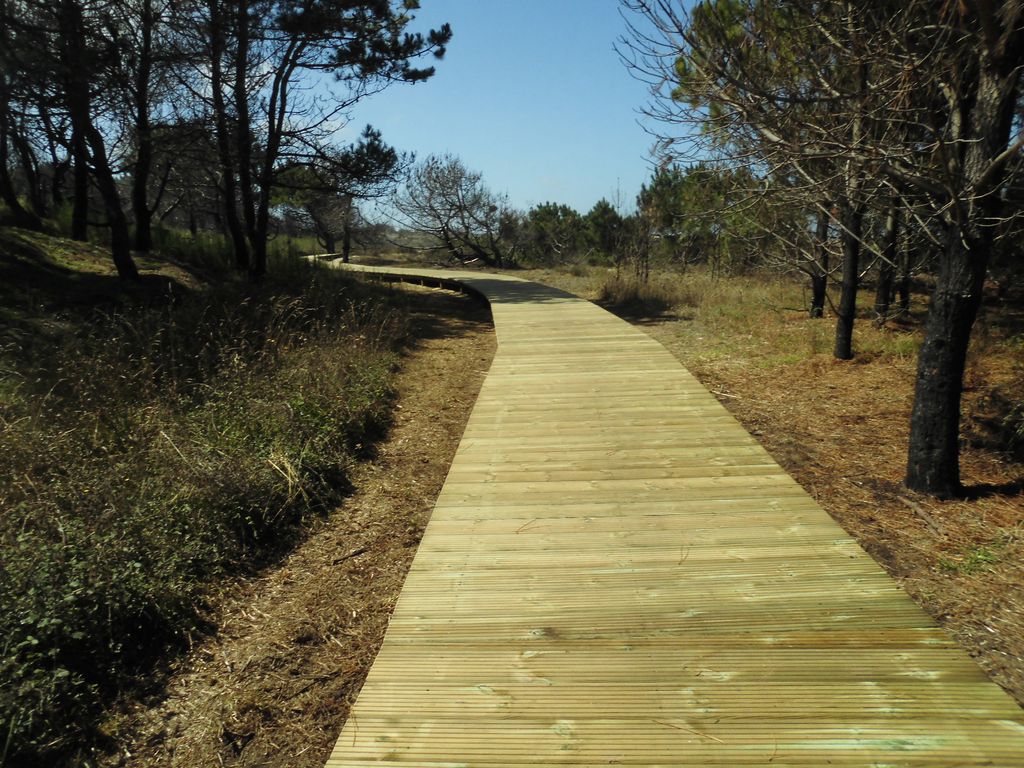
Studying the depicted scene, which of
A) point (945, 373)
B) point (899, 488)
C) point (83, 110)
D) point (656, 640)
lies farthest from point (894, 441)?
point (83, 110)

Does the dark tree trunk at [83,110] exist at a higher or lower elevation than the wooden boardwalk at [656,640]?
higher

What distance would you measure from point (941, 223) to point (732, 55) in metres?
1.78

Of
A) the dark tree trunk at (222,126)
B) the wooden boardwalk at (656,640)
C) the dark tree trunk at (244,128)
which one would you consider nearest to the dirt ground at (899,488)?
the wooden boardwalk at (656,640)

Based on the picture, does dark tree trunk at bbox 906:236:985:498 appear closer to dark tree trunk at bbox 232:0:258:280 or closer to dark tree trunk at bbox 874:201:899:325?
dark tree trunk at bbox 874:201:899:325

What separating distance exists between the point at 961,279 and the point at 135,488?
17.3 ft

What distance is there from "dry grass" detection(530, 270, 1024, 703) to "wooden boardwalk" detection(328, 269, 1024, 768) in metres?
0.57

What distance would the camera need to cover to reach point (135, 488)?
4.05 metres

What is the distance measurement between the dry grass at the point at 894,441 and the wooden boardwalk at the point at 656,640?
566mm

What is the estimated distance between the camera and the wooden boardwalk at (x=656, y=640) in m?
2.12

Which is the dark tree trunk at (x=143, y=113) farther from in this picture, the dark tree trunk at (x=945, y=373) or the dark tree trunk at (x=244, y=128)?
the dark tree trunk at (x=945, y=373)

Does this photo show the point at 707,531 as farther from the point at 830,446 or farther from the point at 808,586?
the point at 830,446

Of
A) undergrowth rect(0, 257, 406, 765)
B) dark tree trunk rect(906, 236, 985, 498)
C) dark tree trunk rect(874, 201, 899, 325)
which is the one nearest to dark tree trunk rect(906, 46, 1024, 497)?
dark tree trunk rect(906, 236, 985, 498)

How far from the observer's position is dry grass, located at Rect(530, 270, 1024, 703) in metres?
3.42

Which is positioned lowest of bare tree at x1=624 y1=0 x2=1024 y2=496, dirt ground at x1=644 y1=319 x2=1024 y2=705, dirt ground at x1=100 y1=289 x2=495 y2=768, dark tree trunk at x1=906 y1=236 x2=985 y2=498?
dirt ground at x1=100 y1=289 x2=495 y2=768
